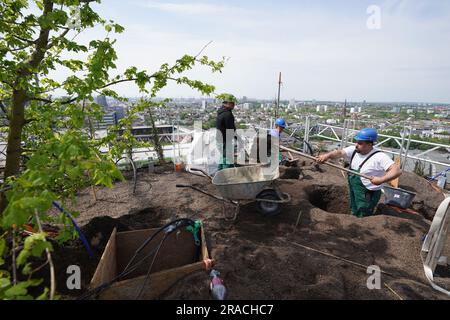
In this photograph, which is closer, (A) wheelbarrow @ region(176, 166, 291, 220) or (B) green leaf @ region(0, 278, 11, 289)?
(B) green leaf @ region(0, 278, 11, 289)

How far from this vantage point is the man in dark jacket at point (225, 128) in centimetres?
595

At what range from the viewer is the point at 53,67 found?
291cm

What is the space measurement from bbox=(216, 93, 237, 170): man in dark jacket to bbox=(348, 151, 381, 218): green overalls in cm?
282

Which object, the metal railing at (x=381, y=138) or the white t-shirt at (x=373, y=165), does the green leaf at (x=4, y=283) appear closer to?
the white t-shirt at (x=373, y=165)

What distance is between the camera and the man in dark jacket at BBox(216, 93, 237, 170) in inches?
234

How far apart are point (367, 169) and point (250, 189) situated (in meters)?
1.96

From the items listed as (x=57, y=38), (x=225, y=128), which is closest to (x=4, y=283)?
(x=57, y=38)

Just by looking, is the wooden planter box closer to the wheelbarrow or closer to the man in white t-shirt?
the wheelbarrow

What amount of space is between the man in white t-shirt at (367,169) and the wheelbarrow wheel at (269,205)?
1097 mm

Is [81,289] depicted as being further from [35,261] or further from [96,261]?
[35,261]

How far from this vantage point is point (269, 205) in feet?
15.7

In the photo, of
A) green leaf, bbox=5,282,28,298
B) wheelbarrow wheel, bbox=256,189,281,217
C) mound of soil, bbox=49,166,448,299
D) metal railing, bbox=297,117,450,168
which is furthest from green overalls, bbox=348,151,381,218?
green leaf, bbox=5,282,28,298

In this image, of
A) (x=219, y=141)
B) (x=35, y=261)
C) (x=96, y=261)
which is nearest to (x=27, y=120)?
(x=35, y=261)

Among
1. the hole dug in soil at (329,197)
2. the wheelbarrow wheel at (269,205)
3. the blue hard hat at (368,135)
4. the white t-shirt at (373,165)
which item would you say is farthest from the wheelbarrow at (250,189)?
the blue hard hat at (368,135)
